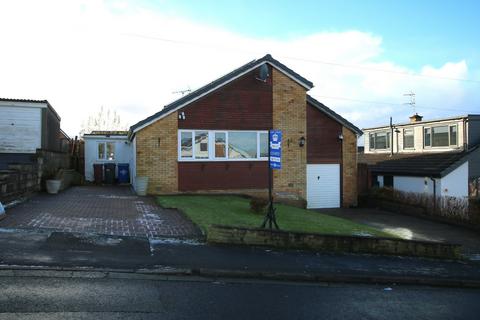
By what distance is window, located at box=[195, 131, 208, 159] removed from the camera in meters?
20.9

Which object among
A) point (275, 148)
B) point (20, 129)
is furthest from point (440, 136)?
point (20, 129)

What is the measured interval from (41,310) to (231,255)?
4.54m

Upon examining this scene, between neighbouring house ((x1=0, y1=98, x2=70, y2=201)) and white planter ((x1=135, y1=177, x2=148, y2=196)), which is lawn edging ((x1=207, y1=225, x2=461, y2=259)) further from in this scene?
neighbouring house ((x1=0, y1=98, x2=70, y2=201))

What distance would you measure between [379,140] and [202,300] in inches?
1330

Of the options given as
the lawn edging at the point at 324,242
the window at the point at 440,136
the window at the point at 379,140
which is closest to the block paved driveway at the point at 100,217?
the lawn edging at the point at 324,242

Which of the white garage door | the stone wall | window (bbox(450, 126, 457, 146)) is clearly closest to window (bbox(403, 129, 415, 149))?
window (bbox(450, 126, 457, 146))

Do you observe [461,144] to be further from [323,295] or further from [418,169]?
[323,295]

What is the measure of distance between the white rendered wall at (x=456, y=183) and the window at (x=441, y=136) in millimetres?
3454

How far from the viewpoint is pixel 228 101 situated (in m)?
21.4

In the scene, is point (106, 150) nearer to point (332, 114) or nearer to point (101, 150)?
point (101, 150)

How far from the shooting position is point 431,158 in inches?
1134

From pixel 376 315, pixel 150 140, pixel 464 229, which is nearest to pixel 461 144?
pixel 464 229

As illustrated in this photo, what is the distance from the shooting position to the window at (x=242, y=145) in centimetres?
2138

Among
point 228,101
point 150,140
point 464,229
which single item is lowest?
point 464,229
